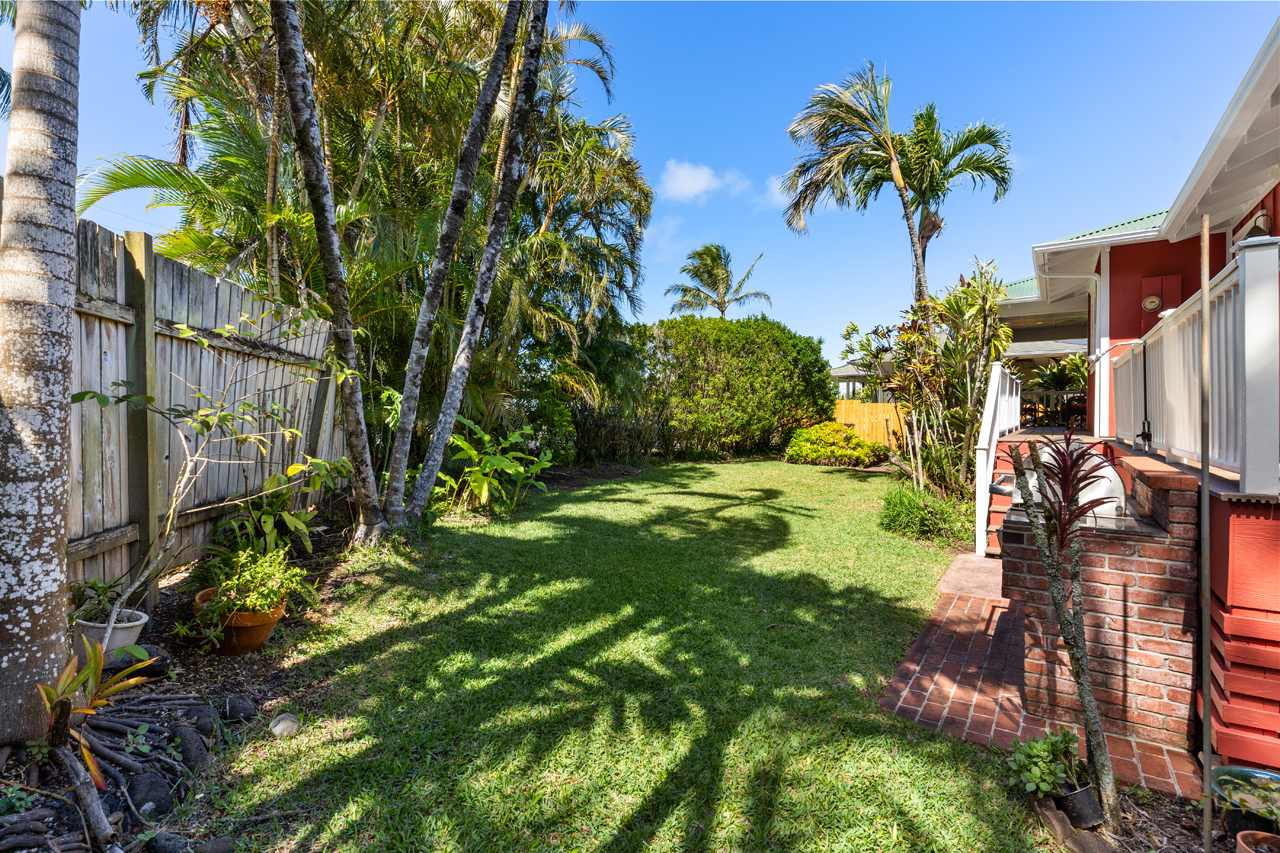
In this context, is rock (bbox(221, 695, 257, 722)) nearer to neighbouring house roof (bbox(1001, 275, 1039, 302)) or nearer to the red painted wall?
the red painted wall

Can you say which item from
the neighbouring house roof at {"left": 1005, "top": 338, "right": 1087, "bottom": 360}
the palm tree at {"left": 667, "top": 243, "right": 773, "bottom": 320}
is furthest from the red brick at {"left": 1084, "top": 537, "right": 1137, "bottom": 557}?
the palm tree at {"left": 667, "top": 243, "right": 773, "bottom": 320}

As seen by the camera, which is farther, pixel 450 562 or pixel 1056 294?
pixel 1056 294

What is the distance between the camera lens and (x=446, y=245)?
4.90 m

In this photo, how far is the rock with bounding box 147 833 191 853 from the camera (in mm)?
1725

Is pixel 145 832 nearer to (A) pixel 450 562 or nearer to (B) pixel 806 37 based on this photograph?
(A) pixel 450 562

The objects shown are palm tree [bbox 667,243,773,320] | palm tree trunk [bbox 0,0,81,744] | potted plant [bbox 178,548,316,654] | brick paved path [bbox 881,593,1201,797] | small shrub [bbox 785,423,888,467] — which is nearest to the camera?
palm tree trunk [bbox 0,0,81,744]

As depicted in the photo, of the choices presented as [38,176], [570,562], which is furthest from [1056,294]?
[38,176]

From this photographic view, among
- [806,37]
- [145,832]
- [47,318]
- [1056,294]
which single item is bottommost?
[145,832]

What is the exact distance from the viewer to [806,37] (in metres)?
9.75

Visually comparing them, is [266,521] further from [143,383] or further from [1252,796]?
[1252,796]

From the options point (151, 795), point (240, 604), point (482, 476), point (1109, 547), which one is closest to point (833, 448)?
point (482, 476)

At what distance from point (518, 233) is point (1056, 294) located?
10.2 meters

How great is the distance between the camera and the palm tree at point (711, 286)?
88.7 feet

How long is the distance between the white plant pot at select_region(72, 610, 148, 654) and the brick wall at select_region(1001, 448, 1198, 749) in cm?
420
